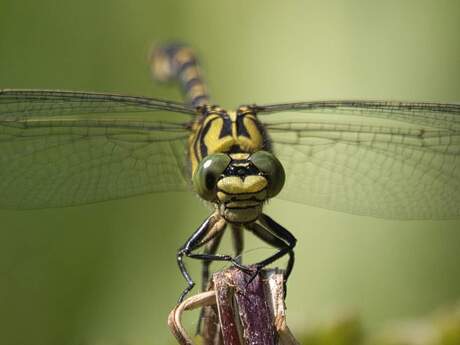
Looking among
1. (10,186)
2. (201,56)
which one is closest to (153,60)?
(201,56)

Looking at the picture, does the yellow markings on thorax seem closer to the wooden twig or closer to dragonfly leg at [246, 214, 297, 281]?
dragonfly leg at [246, 214, 297, 281]

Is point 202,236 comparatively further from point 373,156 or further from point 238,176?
point 373,156

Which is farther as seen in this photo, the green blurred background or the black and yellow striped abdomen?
the green blurred background

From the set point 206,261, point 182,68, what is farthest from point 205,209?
point 182,68

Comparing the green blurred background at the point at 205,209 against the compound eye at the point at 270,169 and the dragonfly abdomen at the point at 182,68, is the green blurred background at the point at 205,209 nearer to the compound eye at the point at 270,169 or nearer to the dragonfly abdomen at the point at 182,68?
the dragonfly abdomen at the point at 182,68

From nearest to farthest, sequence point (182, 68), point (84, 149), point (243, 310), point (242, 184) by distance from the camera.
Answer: point (243, 310) → point (242, 184) → point (84, 149) → point (182, 68)

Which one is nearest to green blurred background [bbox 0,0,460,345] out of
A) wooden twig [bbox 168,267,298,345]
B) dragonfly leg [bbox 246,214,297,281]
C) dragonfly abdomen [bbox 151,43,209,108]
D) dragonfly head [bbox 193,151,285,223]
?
dragonfly abdomen [bbox 151,43,209,108]

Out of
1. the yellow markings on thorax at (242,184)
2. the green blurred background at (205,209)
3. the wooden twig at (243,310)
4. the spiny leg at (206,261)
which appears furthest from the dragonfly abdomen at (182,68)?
the wooden twig at (243,310)
